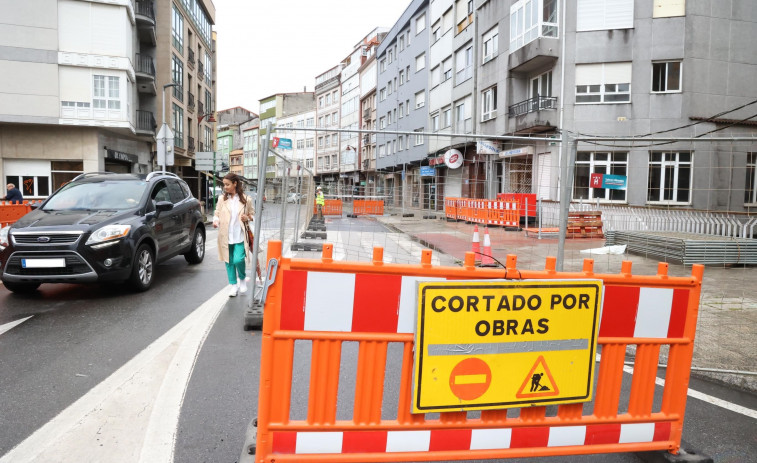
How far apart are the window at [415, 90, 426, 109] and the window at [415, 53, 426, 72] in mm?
2039

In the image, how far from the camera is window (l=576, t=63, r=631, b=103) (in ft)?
74.6

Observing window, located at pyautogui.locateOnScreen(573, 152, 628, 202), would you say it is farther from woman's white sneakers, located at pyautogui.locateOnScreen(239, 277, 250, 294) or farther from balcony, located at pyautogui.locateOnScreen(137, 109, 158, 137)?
balcony, located at pyautogui.locateOnScreen(137, 109, 158, 137)

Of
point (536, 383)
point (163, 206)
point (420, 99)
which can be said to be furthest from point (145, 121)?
point (536, 383)

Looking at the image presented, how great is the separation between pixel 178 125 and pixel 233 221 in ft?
114

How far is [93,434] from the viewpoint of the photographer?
10.7 feet

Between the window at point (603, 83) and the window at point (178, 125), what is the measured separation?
1032 inches

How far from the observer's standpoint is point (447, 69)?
3719cm

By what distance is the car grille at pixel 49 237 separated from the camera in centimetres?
689

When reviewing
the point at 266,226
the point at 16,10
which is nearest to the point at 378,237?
the point at 266,226

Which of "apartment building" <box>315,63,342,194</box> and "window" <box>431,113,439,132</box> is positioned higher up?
"apartment building" <box>315,63,342,194</box>

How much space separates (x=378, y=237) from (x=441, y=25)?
34662 millimetres

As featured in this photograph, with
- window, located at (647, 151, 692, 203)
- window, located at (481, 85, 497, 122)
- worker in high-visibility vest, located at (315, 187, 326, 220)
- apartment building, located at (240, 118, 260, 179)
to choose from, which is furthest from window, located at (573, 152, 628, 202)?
apartment building, located at (240, 118, 260, 179)

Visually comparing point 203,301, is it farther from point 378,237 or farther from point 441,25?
point 441,25

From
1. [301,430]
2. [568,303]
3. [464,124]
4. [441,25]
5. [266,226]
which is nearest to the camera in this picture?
[301,430]
